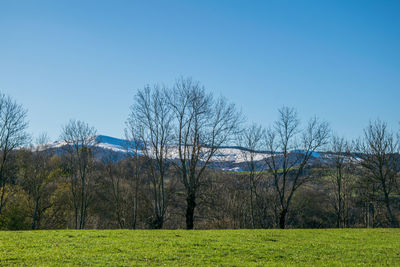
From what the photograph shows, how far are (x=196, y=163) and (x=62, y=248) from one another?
19.1 m

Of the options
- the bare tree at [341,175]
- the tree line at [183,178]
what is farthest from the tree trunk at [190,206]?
the bare tree at [341,175]

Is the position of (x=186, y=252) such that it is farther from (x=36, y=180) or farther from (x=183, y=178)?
(x=36, y=180)

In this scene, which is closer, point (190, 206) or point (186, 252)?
point (186, 252)

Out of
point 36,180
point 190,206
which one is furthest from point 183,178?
point 36,180

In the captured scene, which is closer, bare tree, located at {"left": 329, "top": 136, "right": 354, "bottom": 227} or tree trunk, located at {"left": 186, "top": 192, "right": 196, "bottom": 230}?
tree trunk, located at {"left": 186, "top": 192, "right": 196, "bottom": 230}

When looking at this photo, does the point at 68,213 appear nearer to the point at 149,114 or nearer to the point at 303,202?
the point at 149,114

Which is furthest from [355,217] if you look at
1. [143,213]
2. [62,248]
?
[62,248]

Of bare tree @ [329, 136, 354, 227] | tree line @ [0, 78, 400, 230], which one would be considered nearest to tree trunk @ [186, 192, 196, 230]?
tree line @ [0, 78, 400, 230]

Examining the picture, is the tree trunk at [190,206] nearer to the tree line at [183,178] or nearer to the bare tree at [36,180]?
the tree line at [183,178]

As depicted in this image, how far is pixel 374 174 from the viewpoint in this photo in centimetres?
3797

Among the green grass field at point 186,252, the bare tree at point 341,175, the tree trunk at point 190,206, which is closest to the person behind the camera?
the green grass field at point 186,252

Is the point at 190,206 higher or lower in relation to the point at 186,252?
higher

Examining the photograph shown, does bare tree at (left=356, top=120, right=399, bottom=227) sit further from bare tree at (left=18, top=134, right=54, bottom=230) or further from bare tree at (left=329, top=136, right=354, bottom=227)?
bare tree at (left=18, top=134, right=54, bottom=230)

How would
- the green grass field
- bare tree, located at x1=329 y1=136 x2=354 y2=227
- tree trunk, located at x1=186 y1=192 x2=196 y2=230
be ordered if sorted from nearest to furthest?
the green grass field
tree trunk, located at x1=186 y1=192 x2=196 y2=230
bare tree, located at x1=329 y1=136 x2=354 y2=227
